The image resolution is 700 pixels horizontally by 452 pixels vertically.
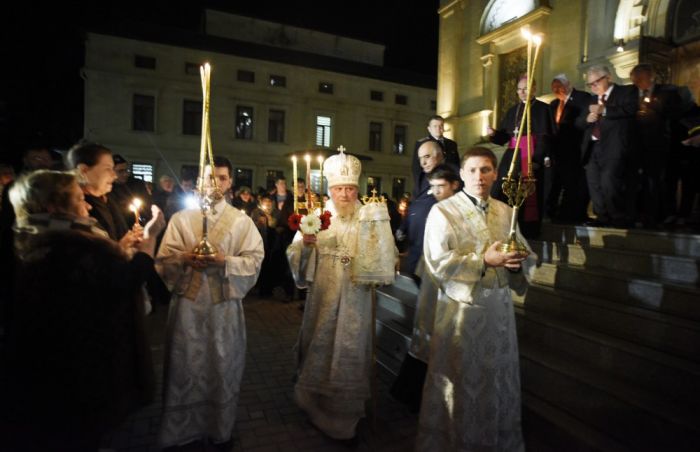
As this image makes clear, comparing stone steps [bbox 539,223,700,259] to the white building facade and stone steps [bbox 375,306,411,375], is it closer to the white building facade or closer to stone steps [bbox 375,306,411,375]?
stone steps [bbox 375,306,411,375]

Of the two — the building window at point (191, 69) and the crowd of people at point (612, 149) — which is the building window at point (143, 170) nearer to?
the building window at point (191, 69)

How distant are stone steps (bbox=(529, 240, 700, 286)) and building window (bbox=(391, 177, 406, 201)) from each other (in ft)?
89.5

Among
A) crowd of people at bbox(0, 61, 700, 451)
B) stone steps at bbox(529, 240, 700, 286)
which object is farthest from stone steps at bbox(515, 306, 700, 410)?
crowd of people at bbox(0, 61, 700, 451)

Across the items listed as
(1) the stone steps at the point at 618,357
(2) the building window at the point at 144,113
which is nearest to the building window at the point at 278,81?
(2) the building window at the point at 144,113

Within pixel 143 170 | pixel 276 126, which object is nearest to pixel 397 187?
pixel 276 126

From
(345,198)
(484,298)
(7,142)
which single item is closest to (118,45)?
(7,142)

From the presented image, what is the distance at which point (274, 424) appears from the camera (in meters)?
3.81

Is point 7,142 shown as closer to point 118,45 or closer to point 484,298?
point 118,45

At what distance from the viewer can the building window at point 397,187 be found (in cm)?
3250

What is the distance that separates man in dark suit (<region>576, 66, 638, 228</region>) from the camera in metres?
4.84

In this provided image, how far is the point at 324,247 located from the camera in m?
3.96

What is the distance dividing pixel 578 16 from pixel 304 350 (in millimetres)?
8070

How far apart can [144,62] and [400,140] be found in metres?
18.3

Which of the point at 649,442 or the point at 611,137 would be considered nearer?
the point at 649,442
